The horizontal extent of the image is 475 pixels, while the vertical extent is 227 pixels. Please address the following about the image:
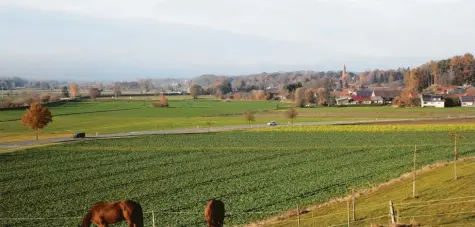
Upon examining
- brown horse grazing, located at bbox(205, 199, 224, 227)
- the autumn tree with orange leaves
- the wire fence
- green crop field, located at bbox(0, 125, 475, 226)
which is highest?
brown horse grazing, located at bbox(205, 199, 224, 227)

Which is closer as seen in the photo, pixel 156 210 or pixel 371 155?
pixel 156 210

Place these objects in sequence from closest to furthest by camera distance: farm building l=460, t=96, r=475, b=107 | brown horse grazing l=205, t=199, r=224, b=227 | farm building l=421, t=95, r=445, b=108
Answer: brown horse grazing l=205, t=199, r=224, b=227 → farm building l=421, t=95, r=445, b=108 → farm building l=460, t=96, r=475, b=107

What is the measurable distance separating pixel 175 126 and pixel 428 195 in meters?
78.3

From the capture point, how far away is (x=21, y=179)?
1740 inches

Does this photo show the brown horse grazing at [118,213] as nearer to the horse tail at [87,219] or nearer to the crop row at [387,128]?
the horse tail at [87,219]

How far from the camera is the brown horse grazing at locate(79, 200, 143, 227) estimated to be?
1392cm

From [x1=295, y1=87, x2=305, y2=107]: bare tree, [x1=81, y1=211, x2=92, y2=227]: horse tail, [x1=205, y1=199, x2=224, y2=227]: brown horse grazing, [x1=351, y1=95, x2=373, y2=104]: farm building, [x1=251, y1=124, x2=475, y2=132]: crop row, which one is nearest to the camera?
[x1=205, y1=199, x2=224, y2=227]: brown horse grazing

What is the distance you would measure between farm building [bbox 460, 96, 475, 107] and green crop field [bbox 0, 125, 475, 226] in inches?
3003

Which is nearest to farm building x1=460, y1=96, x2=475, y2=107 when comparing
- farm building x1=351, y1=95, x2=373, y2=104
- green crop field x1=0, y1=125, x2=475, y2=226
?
farm building x1=351, y1=95, x2=373, y2=104

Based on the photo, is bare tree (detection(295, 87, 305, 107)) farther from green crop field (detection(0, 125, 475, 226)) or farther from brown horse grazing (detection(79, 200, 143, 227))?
brown horse grazing (detection(79, 200, 143, 227))

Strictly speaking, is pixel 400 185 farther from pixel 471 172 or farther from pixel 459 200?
pixel 459 200

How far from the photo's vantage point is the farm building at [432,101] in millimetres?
144375

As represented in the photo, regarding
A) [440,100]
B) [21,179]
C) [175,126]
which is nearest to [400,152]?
[21,179]

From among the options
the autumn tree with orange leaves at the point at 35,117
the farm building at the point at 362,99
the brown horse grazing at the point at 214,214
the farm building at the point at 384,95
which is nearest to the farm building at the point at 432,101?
the farm building at the point at 384,95
